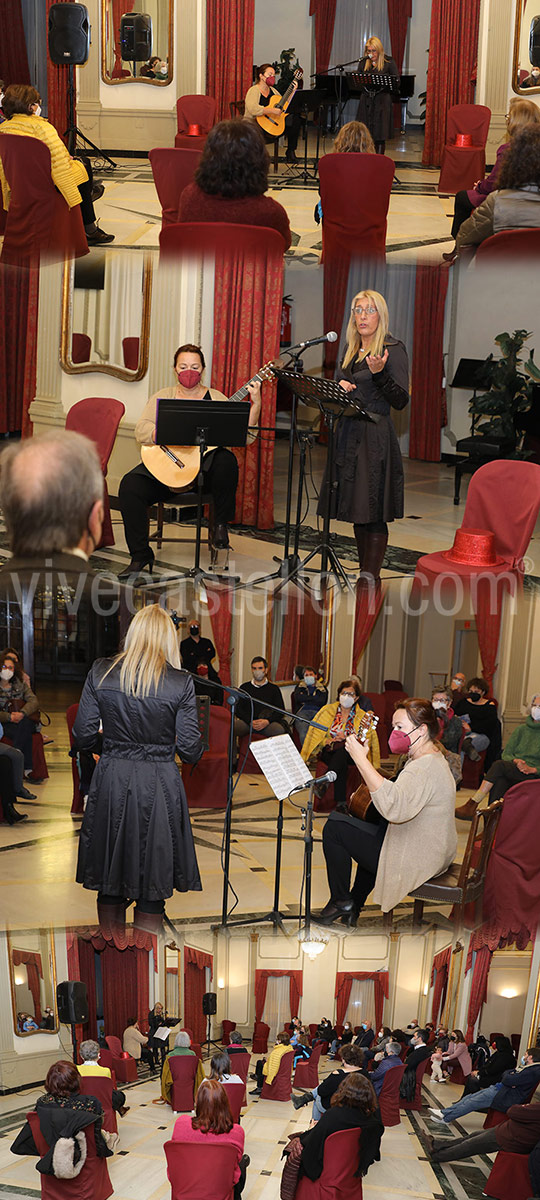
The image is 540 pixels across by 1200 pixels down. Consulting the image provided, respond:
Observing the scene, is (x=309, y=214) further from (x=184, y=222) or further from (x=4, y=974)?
(x=4, y=974)

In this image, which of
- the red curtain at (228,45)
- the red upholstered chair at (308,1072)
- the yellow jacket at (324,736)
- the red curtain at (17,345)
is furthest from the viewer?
the red curtain at (228,45)

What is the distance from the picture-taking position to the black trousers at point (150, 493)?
6828mm

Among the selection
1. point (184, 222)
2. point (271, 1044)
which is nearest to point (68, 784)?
point (271, 1044)

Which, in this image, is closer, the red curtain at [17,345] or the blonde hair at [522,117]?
the blonde hair at [522,117]

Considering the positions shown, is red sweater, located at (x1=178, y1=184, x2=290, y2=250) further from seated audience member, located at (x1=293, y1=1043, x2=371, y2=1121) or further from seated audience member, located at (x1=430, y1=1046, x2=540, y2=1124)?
seated audience member, located at (x1=430, y1=1046, x2=540, y2=1124)

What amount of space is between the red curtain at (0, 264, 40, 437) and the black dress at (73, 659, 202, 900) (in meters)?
4.73

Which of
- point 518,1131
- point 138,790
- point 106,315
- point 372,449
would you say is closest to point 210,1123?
point 138,790

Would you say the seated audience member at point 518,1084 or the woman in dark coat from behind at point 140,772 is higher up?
the woman in dark coat from behind at point 140,772

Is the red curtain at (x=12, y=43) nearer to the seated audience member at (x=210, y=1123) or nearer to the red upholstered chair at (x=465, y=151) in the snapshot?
the red upholstered chair at (x=465, y=151)

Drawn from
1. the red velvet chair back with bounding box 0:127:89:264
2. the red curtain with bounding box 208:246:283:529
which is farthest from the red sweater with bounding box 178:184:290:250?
the red velvet chair back with bounding box 0:127:89:264

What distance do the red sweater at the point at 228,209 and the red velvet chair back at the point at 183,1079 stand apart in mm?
4393

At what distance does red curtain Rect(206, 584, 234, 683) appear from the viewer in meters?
6.92

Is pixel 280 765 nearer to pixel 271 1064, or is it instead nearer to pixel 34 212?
pixel 271 1064

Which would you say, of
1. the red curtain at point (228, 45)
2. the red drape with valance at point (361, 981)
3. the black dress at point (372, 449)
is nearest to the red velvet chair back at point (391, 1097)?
the red drape with valance at point (361, 981)
